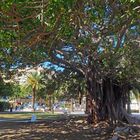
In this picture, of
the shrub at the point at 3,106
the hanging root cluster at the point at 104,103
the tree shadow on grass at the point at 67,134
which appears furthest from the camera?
the shrub at the point at 3,106

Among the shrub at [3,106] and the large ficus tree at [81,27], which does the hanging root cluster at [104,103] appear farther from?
the shrub at [3,106]

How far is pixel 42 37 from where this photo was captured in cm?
1162

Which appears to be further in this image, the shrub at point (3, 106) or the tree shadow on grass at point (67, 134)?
the shrub at point (3, 106)

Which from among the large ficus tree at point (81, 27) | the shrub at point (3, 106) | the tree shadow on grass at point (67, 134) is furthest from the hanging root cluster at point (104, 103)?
the shrub at point (3, 106)

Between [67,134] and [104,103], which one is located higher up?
[104,103]

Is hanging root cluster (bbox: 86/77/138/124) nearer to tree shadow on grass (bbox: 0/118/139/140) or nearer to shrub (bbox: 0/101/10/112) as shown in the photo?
tree shadow on grass (bbox: 0/118/139/140)

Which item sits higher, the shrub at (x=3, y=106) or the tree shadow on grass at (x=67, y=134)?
the shrub at (x=3, y=106)

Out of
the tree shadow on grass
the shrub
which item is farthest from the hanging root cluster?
the shrub

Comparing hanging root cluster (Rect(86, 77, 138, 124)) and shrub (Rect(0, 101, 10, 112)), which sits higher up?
shrub (Rect(0, 101, 10, 112))

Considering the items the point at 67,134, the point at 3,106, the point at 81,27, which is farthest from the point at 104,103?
the point at 3,106

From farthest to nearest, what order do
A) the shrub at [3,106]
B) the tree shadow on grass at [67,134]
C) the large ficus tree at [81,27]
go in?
the shrub at [3,106]
the tree shadow on grass at [67,134]
the large ficus tree at [81,27]

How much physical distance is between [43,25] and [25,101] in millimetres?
73938

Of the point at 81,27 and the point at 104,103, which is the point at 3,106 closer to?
the point at 104,103

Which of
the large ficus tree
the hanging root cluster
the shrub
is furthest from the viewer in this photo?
the shrub
